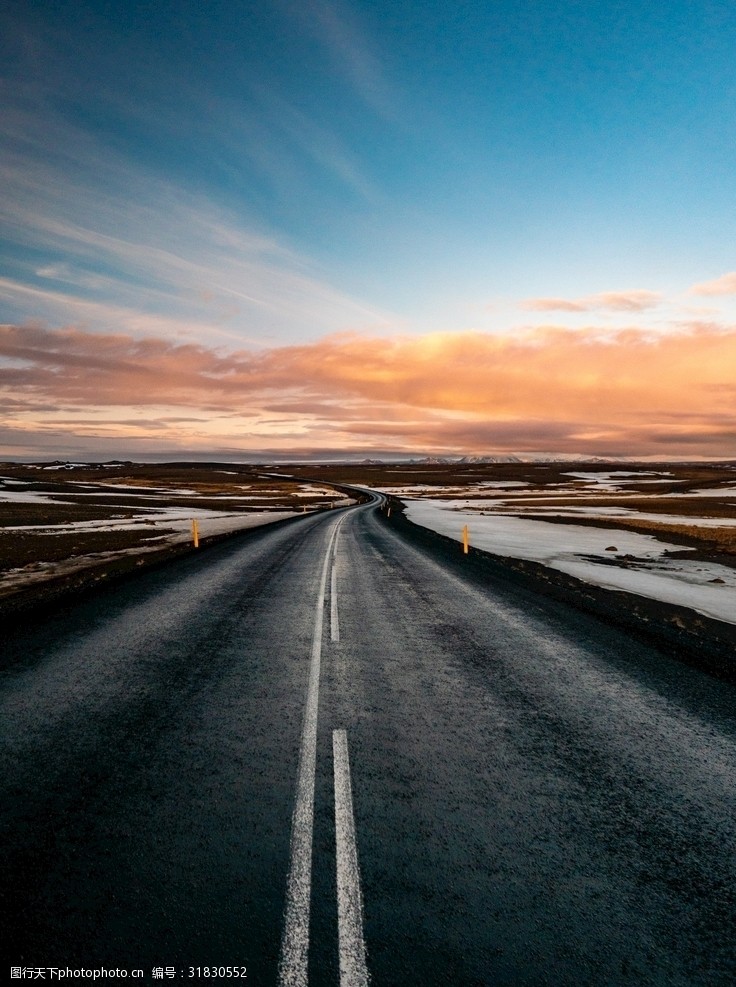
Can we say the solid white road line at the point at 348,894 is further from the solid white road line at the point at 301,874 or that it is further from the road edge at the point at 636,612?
the road edge at the point at 636,612

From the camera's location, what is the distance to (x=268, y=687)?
7.45 metres

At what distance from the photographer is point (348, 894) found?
11.6 ft

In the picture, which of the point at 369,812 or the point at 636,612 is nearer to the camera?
the point at 369,812

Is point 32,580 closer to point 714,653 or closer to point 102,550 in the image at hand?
point 102,550

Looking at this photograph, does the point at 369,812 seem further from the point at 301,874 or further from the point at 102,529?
the point at 102,529

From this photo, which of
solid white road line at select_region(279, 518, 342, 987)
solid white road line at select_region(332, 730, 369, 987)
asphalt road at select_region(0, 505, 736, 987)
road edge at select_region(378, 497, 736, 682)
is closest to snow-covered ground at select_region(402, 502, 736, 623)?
road edge at select_region(378, 497, 736, 682)

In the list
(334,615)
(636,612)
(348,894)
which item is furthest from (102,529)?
(348,894)

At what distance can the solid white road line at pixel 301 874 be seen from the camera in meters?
3.04

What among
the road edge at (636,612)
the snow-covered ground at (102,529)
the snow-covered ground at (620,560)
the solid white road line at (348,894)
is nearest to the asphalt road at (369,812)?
the solid white road line at (348,894)

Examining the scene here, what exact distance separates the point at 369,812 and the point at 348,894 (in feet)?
3.12

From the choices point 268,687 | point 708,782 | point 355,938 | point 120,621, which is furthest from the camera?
point 120,621

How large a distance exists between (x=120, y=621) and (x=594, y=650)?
914 cm

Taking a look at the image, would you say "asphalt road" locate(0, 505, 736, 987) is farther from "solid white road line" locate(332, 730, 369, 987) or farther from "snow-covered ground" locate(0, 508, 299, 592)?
"snow-covered ground" locate(0, 508, 299, 592)

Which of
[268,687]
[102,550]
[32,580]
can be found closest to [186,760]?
[268,687]
